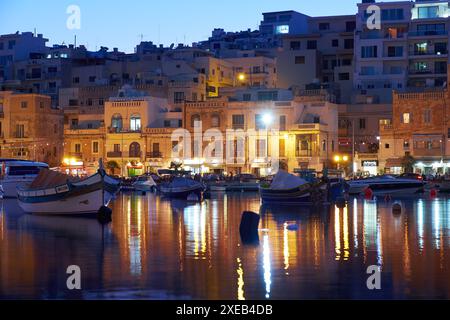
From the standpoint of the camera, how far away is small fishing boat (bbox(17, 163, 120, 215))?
4356cm

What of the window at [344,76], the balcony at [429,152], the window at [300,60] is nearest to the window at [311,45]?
the window at [300,60]

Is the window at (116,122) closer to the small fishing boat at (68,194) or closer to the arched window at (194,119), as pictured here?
the arched window at (194,119)

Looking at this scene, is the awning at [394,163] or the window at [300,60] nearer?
the awning at [394,163]

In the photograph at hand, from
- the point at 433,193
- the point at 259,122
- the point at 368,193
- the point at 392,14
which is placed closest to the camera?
the point at 368,193

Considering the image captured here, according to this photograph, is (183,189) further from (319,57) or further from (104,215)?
(319,57)

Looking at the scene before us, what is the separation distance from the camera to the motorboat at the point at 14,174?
209ft

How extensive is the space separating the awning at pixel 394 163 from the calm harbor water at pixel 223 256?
3425 cm

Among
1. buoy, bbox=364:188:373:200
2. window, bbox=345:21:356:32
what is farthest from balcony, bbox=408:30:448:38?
buoy, bbox=364:188:373:200

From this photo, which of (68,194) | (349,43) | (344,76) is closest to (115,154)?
(344,76)

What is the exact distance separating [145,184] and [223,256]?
5317 cm

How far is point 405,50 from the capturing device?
90.2 metres

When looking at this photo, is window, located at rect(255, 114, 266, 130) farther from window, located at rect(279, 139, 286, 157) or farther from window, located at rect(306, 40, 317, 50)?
window, located at rect(306, 40, 317, 50)

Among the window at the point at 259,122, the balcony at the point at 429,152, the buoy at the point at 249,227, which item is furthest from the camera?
the window at the point at 259,122
